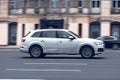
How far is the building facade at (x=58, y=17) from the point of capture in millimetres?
53125

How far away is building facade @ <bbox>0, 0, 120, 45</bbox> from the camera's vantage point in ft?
174

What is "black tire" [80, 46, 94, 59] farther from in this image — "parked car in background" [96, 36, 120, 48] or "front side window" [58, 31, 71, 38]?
"parked car in background" [96, 36, 120, 48]

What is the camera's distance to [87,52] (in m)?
24.9

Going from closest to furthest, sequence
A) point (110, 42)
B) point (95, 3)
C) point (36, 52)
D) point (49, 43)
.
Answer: point (49, 43) → point (36, 52) → point (110, 42) → point (95, 3)

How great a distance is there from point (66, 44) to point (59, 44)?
1.17ft

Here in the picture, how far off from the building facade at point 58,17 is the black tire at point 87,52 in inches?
1065

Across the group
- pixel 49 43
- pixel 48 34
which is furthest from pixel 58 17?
pixel 49 43

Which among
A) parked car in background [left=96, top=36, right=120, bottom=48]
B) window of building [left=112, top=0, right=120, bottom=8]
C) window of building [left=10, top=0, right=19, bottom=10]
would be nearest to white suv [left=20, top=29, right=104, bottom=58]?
parked car in background [left=96, top=36, right=120, bottom=48]

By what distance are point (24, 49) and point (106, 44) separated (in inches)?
861

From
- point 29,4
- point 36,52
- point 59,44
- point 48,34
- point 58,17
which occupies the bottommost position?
point 36,52

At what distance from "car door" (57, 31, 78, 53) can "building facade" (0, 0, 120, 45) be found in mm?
26748

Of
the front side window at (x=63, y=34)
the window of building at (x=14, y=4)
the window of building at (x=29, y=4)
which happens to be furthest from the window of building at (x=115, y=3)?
the front side window at (x=63, y=34)

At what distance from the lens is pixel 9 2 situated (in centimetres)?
5534

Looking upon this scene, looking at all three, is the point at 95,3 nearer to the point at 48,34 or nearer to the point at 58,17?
the point at 58,17
